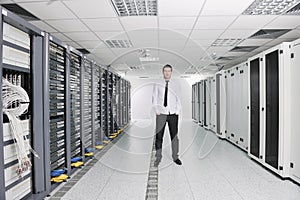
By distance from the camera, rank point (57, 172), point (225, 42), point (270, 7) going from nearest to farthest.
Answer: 1. point (57, 172)
2. point (270, 7)
3. point (225, 42)

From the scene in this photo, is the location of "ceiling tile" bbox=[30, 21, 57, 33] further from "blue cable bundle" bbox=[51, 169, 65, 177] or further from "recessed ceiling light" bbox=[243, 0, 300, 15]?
"recessed ceiling light" bbox=[243, 0, 300, 15]

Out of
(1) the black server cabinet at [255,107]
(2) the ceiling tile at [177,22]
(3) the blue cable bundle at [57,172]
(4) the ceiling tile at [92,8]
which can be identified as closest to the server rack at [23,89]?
(3) the blue cable bundle at [57,172]

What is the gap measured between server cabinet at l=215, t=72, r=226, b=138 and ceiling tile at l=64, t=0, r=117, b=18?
11.7 feet

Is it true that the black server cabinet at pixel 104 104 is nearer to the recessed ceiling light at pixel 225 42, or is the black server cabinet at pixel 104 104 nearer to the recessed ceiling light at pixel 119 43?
the recessed ceiling light at pixel 119 43

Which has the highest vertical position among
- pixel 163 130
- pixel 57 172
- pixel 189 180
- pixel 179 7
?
pixel 179 7

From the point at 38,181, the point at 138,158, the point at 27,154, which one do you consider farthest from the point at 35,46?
the point at 138,158

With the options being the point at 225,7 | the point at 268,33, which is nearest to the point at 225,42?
the point at 268,33

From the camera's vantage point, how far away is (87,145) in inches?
147

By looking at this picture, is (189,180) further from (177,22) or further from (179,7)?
(177,22)

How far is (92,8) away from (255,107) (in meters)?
2.98

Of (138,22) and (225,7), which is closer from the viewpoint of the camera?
(225,7)

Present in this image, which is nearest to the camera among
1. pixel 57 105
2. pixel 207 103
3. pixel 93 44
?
pixel 57 105

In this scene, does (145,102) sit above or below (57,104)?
below

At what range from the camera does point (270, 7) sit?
10.7ft
